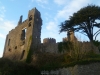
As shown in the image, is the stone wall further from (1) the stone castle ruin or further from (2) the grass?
(1) the stone castle ruin

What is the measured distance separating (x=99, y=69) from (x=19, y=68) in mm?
7319

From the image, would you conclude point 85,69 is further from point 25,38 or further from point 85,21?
point 25,38

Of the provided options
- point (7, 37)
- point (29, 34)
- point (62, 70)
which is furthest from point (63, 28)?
point (7, 37)

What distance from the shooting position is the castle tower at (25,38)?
82.5 ft

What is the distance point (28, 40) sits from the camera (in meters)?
25.7

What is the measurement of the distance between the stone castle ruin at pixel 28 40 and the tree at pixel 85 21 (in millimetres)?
1620

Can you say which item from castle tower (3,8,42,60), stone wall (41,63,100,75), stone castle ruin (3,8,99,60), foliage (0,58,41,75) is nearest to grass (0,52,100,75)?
foliage (0,58,41,75)

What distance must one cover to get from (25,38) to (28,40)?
1.58 meters

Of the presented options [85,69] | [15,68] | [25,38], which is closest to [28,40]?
[25,38]

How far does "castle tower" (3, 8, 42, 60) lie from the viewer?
990 inches

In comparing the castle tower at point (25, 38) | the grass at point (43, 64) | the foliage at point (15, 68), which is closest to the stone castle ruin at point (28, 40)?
the castle tower at point (25, 38)

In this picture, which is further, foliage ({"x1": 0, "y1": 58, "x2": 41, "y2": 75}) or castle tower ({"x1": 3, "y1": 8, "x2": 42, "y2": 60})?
castle tower ({"x1": 3, "y1": 8, "x2": 42, "y2": 60})

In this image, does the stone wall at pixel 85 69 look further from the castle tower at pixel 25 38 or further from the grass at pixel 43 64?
the castle tower at pixel 25 38

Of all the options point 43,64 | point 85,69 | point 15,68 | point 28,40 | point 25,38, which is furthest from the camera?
point 25,38
